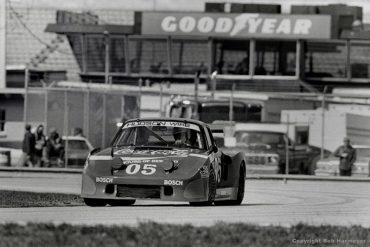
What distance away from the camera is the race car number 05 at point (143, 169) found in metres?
14.2

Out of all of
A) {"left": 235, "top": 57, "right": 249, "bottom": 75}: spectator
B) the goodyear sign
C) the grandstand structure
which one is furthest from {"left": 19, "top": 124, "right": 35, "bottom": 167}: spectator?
the goodyear sign

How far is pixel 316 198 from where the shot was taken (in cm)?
1925

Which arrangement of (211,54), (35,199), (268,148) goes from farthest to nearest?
(211,54), (268,148), (35,199)

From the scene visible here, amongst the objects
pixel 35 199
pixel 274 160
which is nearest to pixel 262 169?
pixel 274 160

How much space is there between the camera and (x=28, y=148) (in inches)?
1226

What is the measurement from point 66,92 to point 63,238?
23.4m

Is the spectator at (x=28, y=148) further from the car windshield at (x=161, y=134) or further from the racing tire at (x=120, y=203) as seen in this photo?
the racing tire at (x=120, y=203)

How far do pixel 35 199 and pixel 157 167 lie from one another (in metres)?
3.93

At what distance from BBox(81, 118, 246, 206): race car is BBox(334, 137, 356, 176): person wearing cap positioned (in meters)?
14.1

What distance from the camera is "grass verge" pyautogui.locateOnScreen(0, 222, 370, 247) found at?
8961 mm

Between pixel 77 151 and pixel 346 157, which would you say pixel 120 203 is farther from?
pixel 77 151

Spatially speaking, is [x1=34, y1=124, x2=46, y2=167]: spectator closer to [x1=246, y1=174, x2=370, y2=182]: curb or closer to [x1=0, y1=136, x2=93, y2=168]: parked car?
[x1=0, y1=136, x2=93, y2=168]: parked car

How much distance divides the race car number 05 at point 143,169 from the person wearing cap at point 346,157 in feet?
52.0

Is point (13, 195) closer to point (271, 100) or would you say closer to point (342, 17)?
point (271, 100)
